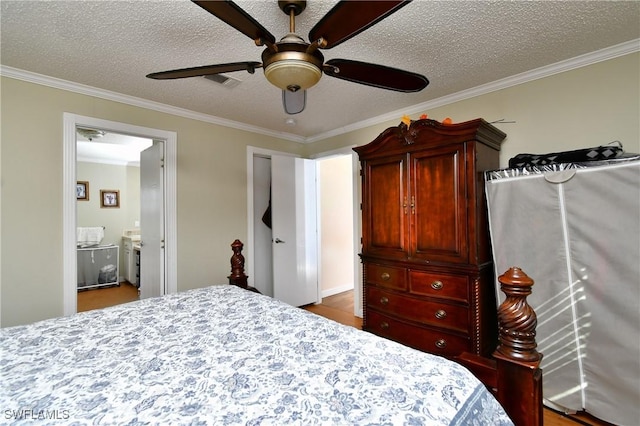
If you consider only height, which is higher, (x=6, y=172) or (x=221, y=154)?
(x=221, y=154)

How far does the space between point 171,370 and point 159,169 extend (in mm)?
2592

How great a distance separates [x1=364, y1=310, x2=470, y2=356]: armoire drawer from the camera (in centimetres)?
222

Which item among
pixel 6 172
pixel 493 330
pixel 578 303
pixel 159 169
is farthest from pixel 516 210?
pixel 6 172

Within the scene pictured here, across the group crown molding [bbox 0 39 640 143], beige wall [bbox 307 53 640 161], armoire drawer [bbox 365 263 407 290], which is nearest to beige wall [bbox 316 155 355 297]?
crown molding [bbox 0 39 640 143]

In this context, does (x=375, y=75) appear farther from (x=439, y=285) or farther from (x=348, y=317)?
(x=348, y=317)

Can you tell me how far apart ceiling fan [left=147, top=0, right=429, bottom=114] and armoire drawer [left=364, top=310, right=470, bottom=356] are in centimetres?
181

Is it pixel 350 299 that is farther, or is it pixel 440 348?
pixel 350 299

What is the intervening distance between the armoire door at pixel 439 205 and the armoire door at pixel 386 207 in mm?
85

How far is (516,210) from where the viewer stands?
208 centimetres

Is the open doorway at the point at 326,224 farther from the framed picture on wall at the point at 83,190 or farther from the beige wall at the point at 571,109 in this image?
the framed picture on wall at the point at 83,190

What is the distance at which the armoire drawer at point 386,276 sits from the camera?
252cm

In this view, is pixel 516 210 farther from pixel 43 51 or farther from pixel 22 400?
pixel 43 51

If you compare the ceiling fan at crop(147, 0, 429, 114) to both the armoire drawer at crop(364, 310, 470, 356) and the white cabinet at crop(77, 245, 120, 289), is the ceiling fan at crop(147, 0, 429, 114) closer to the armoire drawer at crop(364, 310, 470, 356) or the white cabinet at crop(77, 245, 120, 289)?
the armoire drawer at crop(364, 310, 470, 356)

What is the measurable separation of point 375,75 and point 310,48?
0.43 m
